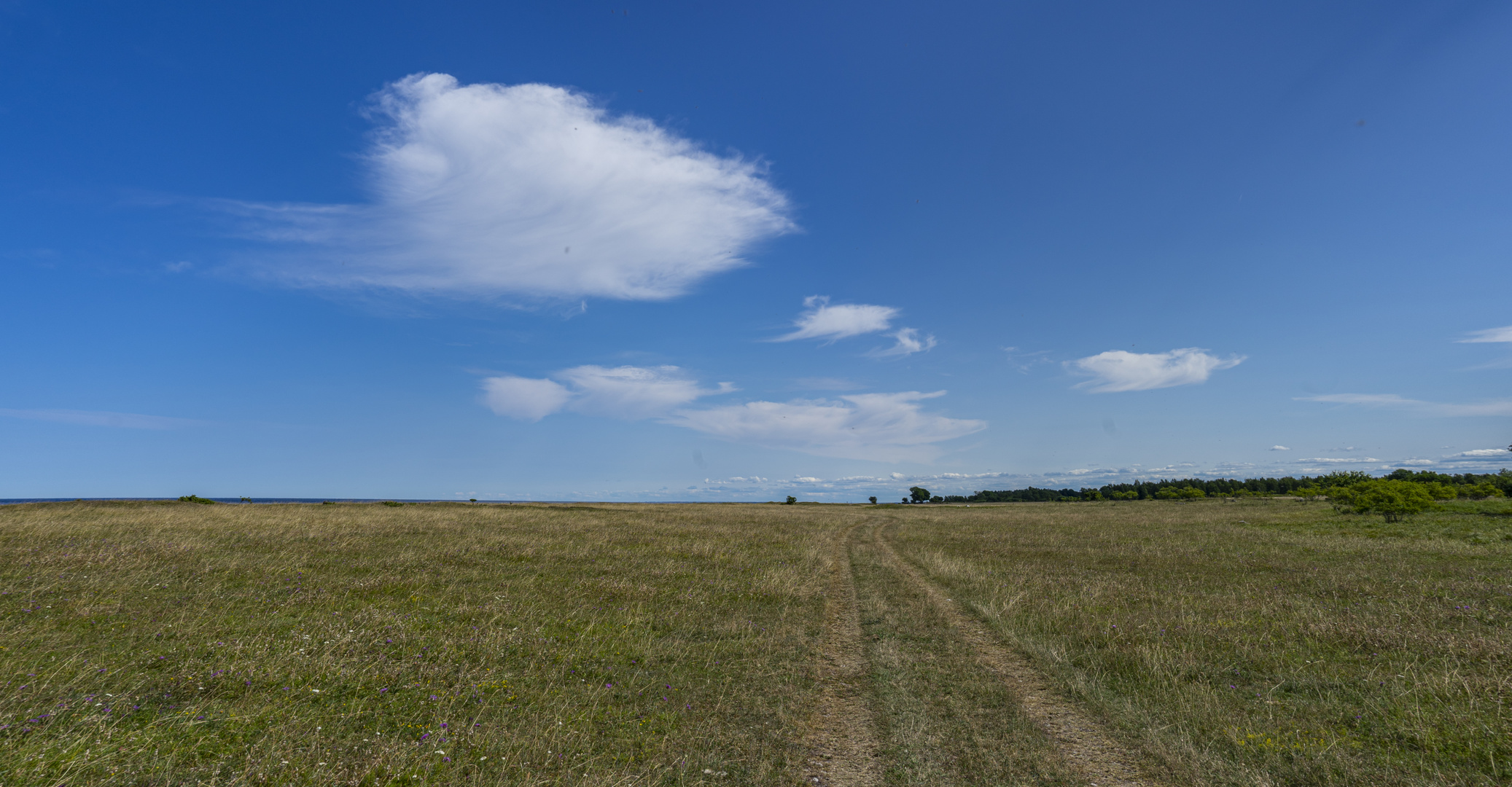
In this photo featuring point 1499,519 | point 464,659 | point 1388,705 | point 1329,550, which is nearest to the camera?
point 1388,705

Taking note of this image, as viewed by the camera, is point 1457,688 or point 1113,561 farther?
point 1113,561

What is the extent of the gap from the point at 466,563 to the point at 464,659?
10.7 meters

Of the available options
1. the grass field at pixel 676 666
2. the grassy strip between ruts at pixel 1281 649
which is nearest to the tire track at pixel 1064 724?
the grass field at pixel 676 666

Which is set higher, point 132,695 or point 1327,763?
point 132,695

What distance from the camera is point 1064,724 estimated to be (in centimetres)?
900

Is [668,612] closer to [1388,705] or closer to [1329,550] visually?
[1388,705]

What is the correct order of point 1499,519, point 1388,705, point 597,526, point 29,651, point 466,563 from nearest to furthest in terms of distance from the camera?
point 1388,705, point 29,651, point 466,563, point 597,526, point 1499,519

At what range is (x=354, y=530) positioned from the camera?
26.4m

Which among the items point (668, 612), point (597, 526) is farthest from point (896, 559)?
point (597, 526)

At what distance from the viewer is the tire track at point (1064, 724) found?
7.53 meters

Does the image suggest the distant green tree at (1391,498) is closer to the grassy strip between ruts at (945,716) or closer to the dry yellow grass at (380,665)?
the grassy strip between ruts at (945,716)

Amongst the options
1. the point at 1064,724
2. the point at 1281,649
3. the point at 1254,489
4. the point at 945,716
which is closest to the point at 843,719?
the point at 945,716

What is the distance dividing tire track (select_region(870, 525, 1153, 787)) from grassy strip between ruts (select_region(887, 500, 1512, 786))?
1.51ft

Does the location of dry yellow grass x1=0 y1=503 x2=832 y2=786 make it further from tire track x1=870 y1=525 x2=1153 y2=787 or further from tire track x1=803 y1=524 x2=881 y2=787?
tire track x1=870 y1=525 x2=1153 y2=787
